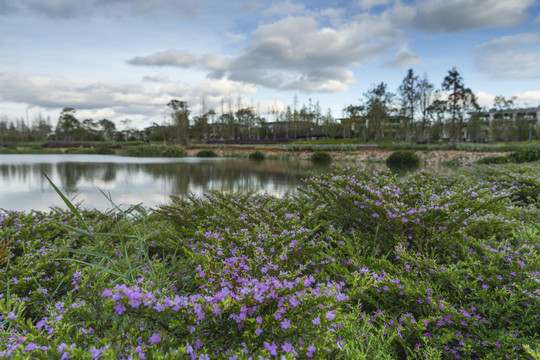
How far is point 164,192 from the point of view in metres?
8.08

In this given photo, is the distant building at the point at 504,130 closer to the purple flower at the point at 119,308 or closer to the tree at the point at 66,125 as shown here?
the purple flower at the point at 119,308

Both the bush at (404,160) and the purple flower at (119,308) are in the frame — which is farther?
the bush at (404,160)

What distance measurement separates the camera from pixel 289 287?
1269 mm

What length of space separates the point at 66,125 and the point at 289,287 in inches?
2649

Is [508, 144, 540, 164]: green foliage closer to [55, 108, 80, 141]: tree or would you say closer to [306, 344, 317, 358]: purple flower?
[306, 344, 317, 358]: purple flower

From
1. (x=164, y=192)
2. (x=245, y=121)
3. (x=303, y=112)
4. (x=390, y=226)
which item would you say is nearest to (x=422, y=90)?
(x=303, y=112)

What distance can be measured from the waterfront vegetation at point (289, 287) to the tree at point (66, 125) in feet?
209

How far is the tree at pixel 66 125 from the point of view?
2156 inches

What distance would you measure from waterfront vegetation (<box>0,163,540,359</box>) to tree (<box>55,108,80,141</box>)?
63695 millimetres

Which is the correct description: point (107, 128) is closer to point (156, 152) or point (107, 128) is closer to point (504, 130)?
point (156, 152)

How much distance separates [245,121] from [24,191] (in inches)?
1733

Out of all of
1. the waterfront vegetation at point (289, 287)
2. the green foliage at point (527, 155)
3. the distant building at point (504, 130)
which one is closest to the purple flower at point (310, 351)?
the waterfront vegetation at point (289, 287)

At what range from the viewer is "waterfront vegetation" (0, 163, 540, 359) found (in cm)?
114

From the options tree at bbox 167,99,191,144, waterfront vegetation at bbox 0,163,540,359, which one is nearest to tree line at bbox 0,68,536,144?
tree at bbox 167,99,191,144
